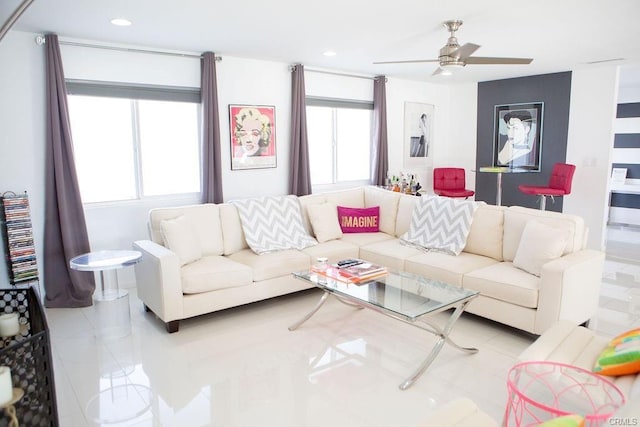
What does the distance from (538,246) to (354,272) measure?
145cm

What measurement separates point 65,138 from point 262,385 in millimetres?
2858

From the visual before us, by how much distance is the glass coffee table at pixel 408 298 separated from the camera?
274cm

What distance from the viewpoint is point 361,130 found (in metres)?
6.48

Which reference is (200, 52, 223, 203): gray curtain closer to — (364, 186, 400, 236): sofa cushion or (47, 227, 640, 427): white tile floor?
(47, 227, 640, 427): white tile floor

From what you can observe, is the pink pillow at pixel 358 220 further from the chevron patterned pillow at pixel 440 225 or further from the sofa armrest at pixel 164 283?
the sofa armrest at pixel 164 283

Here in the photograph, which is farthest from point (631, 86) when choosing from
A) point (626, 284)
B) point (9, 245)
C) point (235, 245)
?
point (9, 245)

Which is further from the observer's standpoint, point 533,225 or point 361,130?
point 361,130

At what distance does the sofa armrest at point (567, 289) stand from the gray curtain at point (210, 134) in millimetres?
3290

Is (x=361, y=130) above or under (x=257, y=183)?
above

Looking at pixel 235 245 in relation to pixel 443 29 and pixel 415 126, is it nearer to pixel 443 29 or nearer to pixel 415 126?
pixel 443 29

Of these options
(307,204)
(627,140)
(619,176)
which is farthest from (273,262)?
(627,140)

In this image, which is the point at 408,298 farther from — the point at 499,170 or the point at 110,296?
the point at 499,170

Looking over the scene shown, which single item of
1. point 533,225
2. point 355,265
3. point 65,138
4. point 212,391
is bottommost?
point 212,391

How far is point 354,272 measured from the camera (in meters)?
3.43
